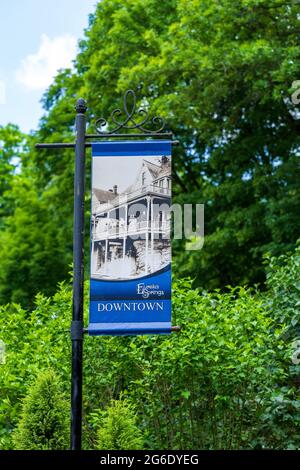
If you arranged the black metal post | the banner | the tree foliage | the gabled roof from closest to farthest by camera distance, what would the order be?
1. the black metal post
2. the banner
3. the gabled roof
4. the tree foliage

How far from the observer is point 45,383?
21.4 feet

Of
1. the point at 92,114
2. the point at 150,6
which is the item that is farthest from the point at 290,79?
the point at 92,114

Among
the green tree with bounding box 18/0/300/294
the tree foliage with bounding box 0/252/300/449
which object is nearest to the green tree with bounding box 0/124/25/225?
the green tree with bounding box 18/0/300/294

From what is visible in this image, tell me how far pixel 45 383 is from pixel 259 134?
13192 mm

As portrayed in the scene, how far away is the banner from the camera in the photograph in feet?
20.1

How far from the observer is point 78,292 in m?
6.22

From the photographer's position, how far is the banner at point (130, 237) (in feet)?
20.1

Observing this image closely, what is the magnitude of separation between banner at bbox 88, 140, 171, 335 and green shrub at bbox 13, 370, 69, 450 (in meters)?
0.80

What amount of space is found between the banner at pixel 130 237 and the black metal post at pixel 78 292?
10 cm

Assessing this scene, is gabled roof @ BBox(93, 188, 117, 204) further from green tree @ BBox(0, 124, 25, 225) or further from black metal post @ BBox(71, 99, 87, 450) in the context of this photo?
green tree @ BBox(0, 124, 25, 225)

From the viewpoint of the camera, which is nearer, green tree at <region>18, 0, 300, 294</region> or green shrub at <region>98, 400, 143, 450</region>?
green shrub at <region>98, 400, 143, 450</region>

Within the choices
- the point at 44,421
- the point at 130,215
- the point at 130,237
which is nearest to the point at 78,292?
the point at 130,237

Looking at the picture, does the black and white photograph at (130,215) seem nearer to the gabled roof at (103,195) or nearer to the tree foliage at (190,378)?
the gabled roof at (103,195)
